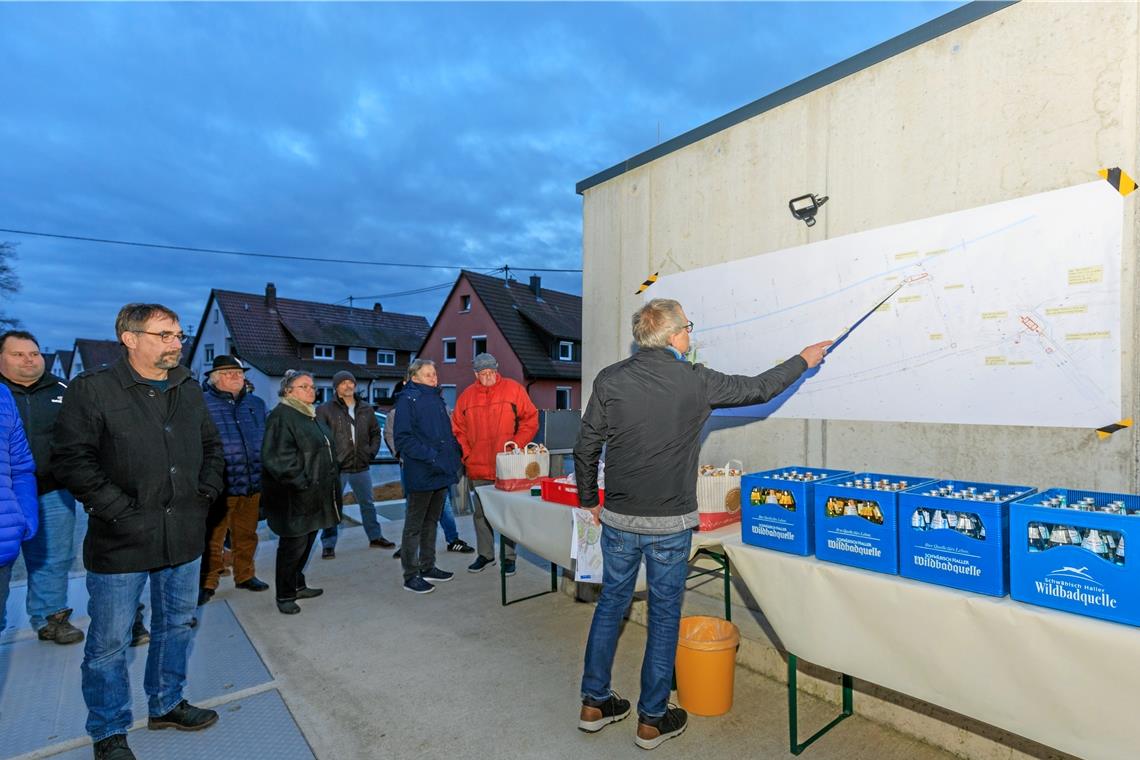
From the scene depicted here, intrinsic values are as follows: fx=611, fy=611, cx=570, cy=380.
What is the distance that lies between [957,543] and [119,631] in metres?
3.00

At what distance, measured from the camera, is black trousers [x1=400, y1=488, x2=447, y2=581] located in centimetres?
432

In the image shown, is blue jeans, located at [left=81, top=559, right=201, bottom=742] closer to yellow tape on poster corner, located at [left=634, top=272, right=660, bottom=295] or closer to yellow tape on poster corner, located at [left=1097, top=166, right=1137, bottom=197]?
yellow tape on poster corner, located at [left=634, top=272, right=660, bottom=295]

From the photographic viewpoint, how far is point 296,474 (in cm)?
381

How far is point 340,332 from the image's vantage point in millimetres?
30156

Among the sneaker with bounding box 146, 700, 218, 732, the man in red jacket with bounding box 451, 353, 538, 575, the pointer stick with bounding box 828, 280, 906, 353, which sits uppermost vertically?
the pointer stick with bounding box 828, 280, 906, 353

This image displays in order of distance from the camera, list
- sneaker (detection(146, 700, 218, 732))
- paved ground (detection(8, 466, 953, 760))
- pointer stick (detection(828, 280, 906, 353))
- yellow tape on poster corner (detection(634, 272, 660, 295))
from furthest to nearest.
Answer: yellow tape on poster corner (detection(634, 272, 660, 295)), pointer stick (detection(828, 280, 906, 353)), sneaker (detection(146, 700, 218, 732)), paved ground (detection(8, 466, 953, 760))

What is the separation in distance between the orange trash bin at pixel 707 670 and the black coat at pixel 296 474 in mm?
2493

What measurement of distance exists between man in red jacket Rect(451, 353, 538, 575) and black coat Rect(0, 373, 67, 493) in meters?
2.36

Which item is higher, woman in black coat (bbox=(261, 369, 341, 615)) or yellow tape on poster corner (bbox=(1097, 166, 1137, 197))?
yellow tape on poster corner (bbox=(1097, 166, 1137, 197))

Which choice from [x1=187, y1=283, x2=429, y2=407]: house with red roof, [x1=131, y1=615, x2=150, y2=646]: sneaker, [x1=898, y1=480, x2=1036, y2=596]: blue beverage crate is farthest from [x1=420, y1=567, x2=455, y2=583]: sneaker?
[x1=187, y1=283, x2=429, y2=407]: house with red roof

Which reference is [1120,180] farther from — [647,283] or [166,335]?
[166,335]

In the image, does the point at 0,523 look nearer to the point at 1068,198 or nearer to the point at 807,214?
the point at 807,214

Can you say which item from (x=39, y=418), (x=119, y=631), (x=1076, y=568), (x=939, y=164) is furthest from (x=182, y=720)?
(x=939, y=164)

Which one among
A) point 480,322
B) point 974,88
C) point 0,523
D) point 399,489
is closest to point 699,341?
point 974,88
